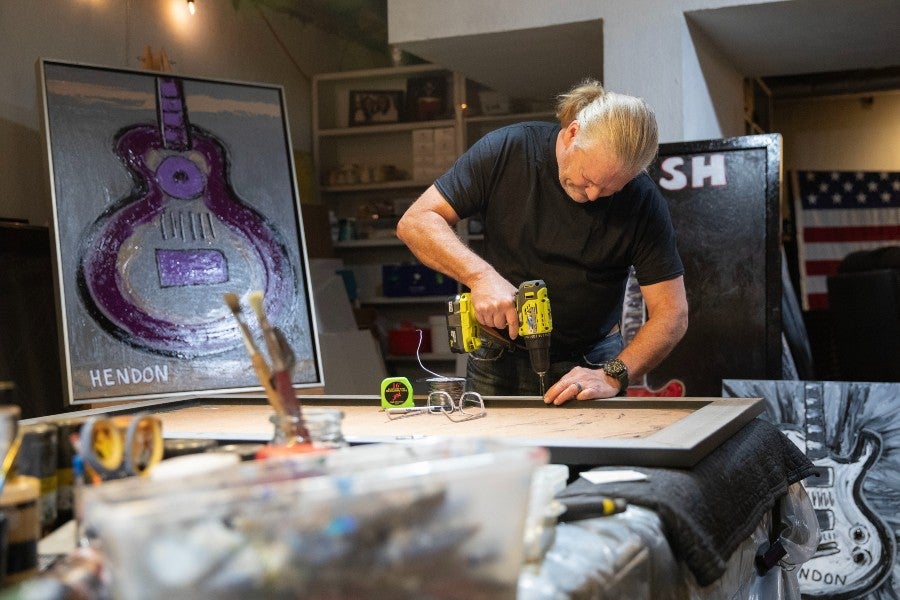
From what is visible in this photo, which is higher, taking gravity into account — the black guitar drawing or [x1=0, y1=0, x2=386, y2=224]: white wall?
[x1=0, y1=0, x2=386, y2=224]: white wall

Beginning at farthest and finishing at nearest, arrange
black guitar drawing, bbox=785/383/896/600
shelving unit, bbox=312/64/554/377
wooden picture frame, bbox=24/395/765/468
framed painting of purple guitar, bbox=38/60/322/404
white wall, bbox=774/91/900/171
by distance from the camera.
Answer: white wall, bbox=774/91/900/171, shelving unit, bbox=312/64/554/377, framed painting of purple guitar, bbox=38/60/322/404, black guitar drawing, bbox=785/383/896/600, wooden picture frame, bbox=24/395/765/468

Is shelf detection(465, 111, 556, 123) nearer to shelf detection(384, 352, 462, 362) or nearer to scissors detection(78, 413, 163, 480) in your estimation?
shelf detection(384, 352, 462, 362)

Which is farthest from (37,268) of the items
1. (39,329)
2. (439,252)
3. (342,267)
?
(342,267)

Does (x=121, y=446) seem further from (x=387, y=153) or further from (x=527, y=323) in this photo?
(x=387, y=153)

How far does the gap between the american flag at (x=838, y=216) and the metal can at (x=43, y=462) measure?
810 cm

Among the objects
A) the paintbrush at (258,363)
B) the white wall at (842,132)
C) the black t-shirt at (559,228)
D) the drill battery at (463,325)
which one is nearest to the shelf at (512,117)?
the white wall at (842,132)

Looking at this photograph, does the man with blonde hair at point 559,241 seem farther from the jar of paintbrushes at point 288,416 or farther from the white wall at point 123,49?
the white wall at point 123,49

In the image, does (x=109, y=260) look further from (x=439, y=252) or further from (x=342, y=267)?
(x=342, y=267)

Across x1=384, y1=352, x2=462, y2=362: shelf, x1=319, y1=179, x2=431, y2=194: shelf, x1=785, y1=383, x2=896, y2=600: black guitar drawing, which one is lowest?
x1=785, y1=383, x2=896, y2=600: black guitar drawing

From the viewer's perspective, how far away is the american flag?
851cm

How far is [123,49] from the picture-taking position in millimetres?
5016

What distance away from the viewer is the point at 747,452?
66.4 inches

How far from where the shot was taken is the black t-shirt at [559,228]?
2.68 metres

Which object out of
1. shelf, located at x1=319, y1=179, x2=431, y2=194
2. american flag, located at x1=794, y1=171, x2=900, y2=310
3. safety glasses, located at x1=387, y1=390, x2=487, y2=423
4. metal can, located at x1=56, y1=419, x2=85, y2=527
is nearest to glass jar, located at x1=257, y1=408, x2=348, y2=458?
metal can, located at x1=56, y1=419, x2=85, y2=527
